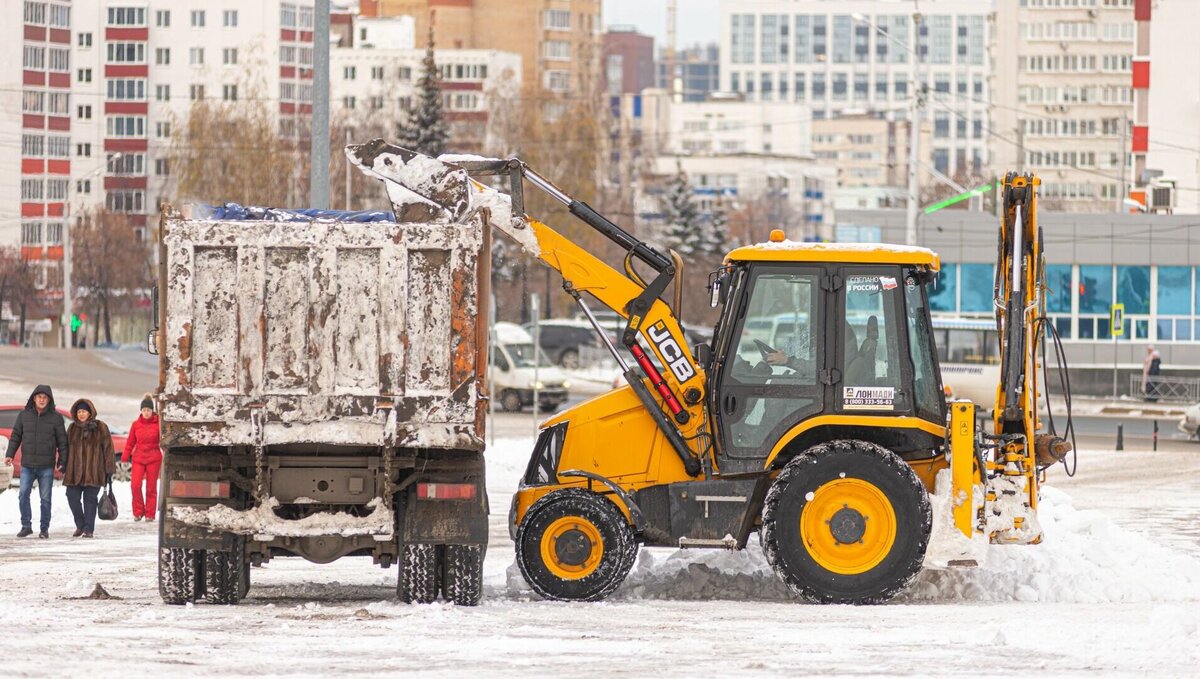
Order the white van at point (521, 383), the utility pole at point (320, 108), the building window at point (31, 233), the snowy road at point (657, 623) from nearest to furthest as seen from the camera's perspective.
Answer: the snowy road at point (657, 623) < the utility pole at point (320, 108) < the white van at point (521, 383) < the building window at point (31, 233)

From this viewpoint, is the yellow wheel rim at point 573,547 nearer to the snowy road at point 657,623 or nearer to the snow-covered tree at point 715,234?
the snowy road at point 657,623

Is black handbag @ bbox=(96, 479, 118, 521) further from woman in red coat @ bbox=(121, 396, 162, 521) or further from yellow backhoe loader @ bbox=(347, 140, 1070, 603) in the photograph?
yellow backhoe loader @ bbox=(347, 140, 1070, 603)

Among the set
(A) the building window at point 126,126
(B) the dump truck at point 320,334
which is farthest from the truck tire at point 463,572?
(A) the building window at point 126,126

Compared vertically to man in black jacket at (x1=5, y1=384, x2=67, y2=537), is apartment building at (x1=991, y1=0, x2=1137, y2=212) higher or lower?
higher

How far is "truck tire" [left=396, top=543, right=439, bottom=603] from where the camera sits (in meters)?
12.9

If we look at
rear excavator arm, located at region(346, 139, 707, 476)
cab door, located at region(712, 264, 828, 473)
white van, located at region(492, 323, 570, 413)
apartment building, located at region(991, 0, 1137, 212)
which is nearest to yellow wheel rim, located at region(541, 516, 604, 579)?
rear excavator arm, located at region(346, 139, 707, 476)

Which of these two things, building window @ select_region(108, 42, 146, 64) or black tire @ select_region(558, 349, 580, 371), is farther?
building window @ select_region(108, 42, 146, 64)

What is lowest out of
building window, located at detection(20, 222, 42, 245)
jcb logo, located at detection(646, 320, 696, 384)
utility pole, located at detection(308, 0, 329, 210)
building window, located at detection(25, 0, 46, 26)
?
jcb logo, located at detection(646, 320, 696, 384)

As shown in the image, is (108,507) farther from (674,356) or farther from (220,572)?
(674,356)

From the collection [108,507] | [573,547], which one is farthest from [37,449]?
[573,547]

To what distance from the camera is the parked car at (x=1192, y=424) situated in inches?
1550

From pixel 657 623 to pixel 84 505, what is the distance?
9.69m

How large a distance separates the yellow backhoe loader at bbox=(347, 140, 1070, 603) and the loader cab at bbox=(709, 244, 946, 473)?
1 cm

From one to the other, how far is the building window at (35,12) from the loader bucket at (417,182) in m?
39.8
